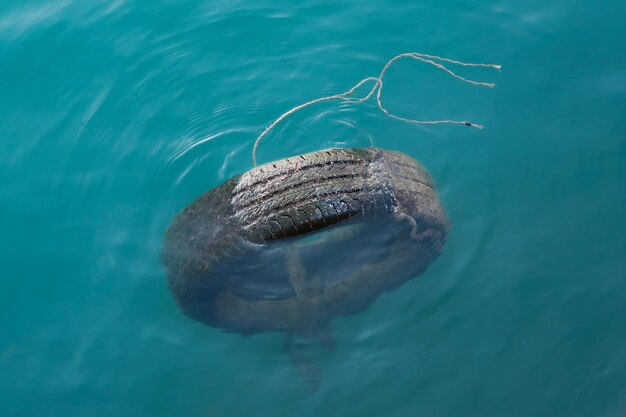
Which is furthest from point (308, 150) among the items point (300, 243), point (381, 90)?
point (300, 243)

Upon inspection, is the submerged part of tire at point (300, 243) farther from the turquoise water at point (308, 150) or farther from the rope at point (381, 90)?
the rope at point (381, 90)

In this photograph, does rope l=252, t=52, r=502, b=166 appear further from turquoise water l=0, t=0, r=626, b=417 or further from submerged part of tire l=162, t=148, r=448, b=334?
submerged part of tire l=162, t=148, r=448, b=334

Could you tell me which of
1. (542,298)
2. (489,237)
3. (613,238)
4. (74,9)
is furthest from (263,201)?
(74,9)

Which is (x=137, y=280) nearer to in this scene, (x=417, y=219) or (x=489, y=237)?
(x=417, y=219)

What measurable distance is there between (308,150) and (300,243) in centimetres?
150

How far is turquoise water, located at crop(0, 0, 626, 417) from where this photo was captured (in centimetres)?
498

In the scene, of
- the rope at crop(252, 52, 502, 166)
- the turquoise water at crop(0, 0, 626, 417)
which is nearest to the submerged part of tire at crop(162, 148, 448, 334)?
the turquoise water at crop(0, 0, 626, 417)

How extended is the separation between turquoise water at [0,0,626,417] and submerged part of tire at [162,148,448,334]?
0.25 meters

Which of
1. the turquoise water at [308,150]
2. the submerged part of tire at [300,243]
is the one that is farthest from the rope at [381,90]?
the submerged part of tire at [300,243]

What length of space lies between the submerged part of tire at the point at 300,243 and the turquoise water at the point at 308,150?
0.25 metres

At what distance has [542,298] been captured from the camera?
17.2 ft

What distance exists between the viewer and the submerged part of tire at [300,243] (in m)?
4.83

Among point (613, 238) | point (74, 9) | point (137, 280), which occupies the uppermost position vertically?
point (74, 9)

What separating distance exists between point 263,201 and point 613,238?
3.05 metres
